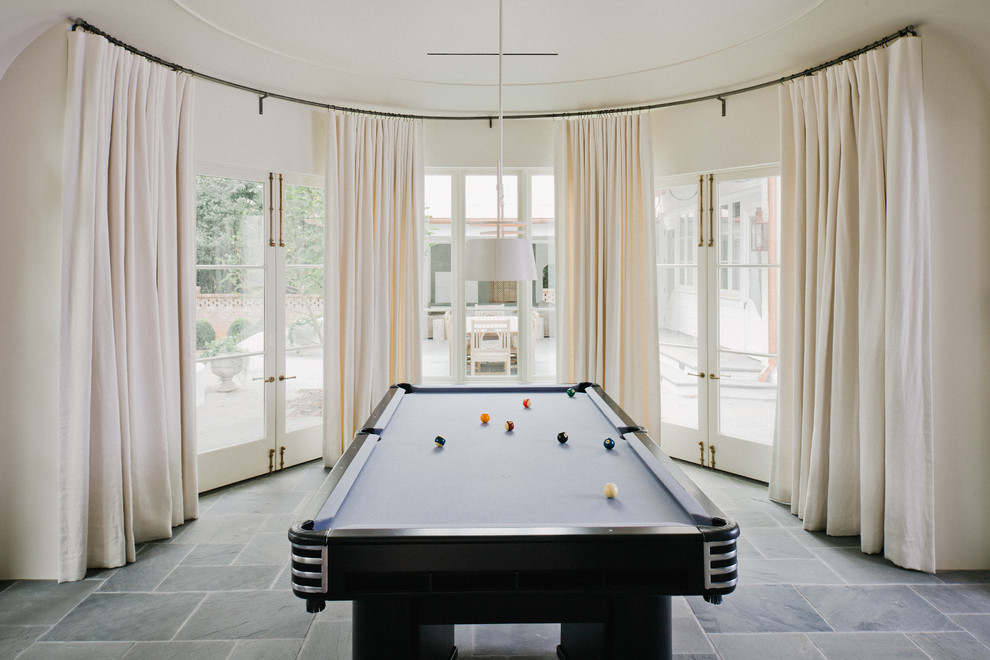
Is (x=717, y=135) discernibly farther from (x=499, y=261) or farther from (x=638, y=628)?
(x=638, y=628)

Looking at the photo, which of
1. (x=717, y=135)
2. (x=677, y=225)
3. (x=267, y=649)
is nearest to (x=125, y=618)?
(x=267, y=649)

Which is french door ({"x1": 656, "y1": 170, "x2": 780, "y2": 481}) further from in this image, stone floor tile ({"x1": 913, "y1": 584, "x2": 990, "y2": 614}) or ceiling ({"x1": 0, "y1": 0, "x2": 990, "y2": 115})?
stone floor tile ({"x1": 913, "y1": 584, "x2": 990, "y2": 614})

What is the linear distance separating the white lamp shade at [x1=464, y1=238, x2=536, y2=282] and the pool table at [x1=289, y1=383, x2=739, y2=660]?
2.23 feet

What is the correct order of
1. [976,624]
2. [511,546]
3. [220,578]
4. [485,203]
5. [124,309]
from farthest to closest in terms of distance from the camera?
[485,203] → [124,309] → [220,578] → [976,624] → [511,546]

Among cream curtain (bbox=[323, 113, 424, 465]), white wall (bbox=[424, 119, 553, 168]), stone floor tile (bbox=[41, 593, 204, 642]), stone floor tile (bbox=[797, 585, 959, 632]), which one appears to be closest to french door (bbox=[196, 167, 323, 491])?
cream curtain (bbox=[323, 113, 424, 465])

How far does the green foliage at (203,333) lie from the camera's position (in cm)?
387

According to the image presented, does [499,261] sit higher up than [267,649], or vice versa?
[499,261]

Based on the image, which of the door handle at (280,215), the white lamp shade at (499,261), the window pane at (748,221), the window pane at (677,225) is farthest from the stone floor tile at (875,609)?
the door handle at (280,215)

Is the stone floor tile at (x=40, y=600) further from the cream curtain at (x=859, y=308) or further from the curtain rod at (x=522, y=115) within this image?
the cream curtain at (x=859, y=308)

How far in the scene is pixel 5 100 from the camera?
2711 mm

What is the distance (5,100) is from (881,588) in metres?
4.53

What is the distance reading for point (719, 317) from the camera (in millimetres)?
4238

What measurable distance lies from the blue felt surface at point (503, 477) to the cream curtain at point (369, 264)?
1556mm

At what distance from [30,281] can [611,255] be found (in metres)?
3.42
